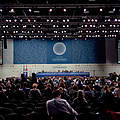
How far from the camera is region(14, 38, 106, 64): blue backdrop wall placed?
126 ft

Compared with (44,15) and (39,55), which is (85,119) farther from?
(39,55)

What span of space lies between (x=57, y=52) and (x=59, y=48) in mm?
745

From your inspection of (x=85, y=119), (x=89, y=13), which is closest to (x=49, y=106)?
(x=85, y=119)

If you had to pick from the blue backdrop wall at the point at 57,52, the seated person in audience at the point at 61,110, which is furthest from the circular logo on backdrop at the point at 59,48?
the seated person in audience at the point at 61,110

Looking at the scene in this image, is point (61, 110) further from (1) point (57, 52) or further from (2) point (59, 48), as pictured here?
(2) point (59, 48)

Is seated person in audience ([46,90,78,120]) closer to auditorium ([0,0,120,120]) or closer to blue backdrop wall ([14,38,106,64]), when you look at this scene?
auditorium ([0,0,120,120])

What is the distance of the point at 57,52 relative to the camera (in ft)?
127

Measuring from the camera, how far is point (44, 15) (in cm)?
2461

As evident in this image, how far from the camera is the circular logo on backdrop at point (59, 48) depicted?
3884 centimetres

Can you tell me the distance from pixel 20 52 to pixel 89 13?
17636mm

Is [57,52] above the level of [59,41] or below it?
below

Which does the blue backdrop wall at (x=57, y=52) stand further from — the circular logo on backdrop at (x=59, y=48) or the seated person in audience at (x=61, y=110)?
the seated person in audience at (x=61, y=110)

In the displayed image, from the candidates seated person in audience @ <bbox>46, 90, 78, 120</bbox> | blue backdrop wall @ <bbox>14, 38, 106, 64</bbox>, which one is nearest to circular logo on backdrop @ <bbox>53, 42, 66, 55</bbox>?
blue backdrop wall @ <bbox>14, 38, 106, 64</bbox>

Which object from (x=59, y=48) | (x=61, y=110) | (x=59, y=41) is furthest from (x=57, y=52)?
(x=61, y=110)
